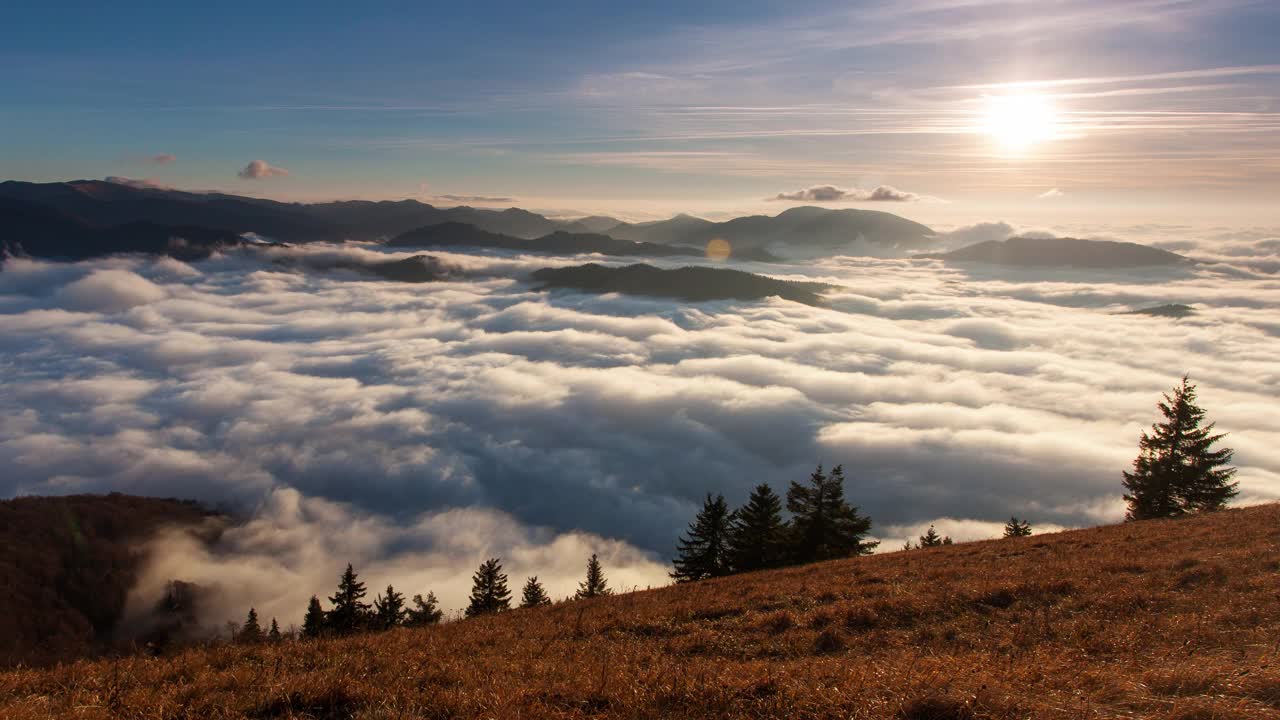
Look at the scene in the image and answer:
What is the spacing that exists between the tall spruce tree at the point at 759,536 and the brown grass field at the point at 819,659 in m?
17.0

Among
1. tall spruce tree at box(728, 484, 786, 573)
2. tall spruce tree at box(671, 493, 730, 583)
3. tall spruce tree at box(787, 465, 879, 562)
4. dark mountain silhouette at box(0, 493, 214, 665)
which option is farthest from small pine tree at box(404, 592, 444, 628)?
dark mountain silhouette at box(0, 493, 214, 665)

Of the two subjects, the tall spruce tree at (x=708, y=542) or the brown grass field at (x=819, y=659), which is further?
the tall spruce tree at (x=708, y=542)

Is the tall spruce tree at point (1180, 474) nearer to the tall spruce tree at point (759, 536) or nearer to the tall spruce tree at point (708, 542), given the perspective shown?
the tall spruce tree at point (759, 536)

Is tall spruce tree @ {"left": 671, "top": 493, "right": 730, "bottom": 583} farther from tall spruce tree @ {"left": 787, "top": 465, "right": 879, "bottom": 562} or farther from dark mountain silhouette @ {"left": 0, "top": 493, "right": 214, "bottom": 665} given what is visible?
dark mountain silhouette @ {"left": 0, "top": 493, "right": 214, "bottom": 665}

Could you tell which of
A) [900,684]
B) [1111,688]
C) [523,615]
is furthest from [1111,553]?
[523,615]

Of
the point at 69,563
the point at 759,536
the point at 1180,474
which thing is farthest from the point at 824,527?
the point at 69,563

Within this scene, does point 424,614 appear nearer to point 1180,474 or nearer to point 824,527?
point 824,527

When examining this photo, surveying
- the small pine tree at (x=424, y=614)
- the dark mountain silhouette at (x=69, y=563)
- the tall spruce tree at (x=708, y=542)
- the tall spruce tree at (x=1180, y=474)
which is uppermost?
the tall spruce tree at (x=1180, y=474)

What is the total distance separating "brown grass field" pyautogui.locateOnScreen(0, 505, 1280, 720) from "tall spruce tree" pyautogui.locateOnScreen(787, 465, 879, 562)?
15983 millimetres

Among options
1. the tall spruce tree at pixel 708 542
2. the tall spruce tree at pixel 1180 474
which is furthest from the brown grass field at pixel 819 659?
the tall spruce tree at pixel 708 542

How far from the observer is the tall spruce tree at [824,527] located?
2947cm

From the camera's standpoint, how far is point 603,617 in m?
11.7

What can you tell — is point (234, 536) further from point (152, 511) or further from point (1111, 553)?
point (1111, 553)

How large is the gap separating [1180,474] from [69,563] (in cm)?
19483
